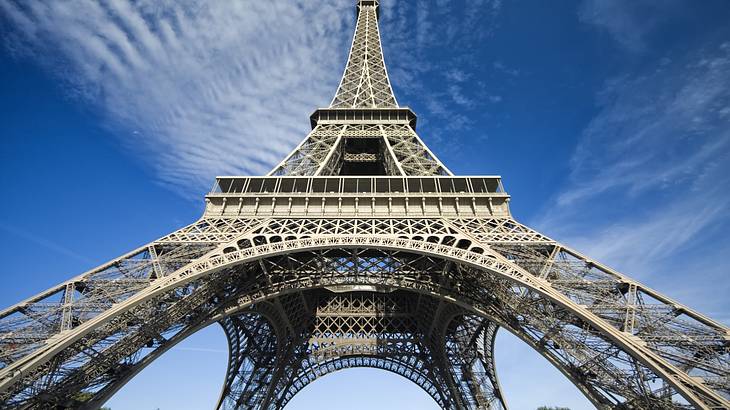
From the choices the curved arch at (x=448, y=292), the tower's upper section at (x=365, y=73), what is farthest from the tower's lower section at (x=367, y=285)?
the tower's upper section at (x=365, y=73)

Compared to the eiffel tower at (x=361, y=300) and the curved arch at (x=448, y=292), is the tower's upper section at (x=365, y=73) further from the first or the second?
the curved arch at (x=448, y=292)

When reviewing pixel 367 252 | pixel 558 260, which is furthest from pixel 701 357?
pixel 367 252

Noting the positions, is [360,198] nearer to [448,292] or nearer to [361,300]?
[448,292]

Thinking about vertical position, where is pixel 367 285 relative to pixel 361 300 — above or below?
below

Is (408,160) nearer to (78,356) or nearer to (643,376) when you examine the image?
(643,376)

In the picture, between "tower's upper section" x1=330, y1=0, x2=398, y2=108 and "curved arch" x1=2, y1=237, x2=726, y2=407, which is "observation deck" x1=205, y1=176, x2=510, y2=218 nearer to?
"curved arch" x1=2, y1=237, x2=726, y2=407

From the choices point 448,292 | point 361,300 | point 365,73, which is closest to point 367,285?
point 448,292
